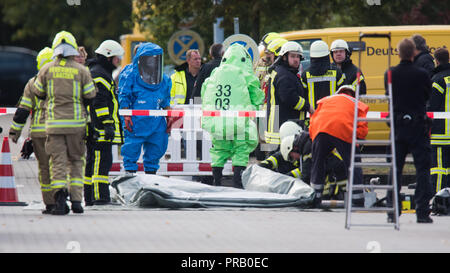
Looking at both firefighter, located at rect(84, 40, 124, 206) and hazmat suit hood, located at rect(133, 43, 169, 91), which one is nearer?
firefighter, located at rect(84, 40, 124, 206)

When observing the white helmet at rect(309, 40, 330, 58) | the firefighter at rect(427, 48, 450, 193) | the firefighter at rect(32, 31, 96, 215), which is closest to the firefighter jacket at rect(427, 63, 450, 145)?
the firefighter at rect(427, 48, 450, 193)

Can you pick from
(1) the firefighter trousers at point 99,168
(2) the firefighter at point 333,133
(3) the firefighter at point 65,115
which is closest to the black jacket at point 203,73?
(1) the firefighter trousers at point 99,168

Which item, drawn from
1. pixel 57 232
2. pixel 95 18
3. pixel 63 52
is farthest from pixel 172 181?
pixel 95 18

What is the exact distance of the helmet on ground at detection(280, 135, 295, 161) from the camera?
525 inches

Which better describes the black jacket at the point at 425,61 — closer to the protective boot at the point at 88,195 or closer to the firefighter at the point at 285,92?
the firefighter at the point at 285,92

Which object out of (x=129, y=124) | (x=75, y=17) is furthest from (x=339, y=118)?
(x=75, y=17)

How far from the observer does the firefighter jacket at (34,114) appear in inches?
476

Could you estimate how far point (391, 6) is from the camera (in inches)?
960

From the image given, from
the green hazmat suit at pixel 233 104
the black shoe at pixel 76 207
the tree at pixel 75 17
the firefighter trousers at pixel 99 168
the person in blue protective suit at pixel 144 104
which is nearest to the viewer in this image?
the black shoe at pixel 76 207

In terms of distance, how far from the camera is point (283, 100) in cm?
1392

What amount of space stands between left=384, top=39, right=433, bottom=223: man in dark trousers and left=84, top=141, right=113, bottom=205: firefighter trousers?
344cm

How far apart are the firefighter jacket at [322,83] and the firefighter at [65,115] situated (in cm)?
346

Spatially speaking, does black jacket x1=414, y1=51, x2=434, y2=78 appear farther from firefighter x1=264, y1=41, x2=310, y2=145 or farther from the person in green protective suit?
the person in green protective suit

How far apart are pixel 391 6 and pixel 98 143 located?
506 inches
